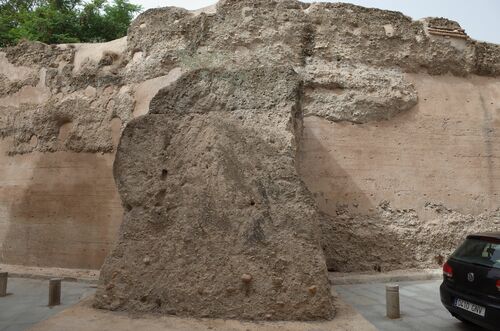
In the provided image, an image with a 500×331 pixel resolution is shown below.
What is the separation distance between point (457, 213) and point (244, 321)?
5.34 m

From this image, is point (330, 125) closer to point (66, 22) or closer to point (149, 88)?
point (149, 88)

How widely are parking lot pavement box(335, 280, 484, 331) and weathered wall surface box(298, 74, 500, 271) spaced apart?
3.10 ft

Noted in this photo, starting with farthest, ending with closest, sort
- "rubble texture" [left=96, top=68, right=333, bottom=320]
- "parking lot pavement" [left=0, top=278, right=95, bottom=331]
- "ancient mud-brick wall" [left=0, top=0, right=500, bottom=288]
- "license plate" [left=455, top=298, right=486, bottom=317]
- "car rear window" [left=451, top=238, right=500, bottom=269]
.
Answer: "ancient mud-brick wall" [left=0, top=0, right=500, bottom=288]
"parking lot pavement" [left=0, top=278, right=95, bottom=331]
"rubble texture" [left=96, top=68, right=333, bottom=320]
"car rear window" [left=451, top=238, right=500, bottom=269]
"license plate" [left=455, top=298, right=486, bottom=317]

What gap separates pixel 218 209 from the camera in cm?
427

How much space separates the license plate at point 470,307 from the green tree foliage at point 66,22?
13.2m

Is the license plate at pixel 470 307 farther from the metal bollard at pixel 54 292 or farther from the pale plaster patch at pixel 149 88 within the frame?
the pale plaster patch at pixel 149 88

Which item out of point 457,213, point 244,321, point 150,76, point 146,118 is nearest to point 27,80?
point 150,76

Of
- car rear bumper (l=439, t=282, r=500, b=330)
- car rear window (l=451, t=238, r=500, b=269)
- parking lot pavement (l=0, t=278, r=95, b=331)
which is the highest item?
car rear window (l=451, t=238, r=500, b=269)

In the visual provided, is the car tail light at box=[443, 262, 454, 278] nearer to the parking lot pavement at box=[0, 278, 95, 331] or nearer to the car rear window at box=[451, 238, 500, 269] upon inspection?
the car rear window at box=[451, 238, 500, 269]

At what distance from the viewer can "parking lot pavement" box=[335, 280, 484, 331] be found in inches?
165

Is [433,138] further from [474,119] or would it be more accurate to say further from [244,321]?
[244,321]

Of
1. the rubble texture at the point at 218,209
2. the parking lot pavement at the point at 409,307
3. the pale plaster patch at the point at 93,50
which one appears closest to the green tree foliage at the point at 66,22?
the pale plaster patch at the point at 93,50

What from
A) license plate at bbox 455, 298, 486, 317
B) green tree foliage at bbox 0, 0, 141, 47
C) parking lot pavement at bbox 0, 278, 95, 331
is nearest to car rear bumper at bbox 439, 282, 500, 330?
license plate at bbox 455, 298, 486, 317

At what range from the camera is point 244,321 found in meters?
3.81
